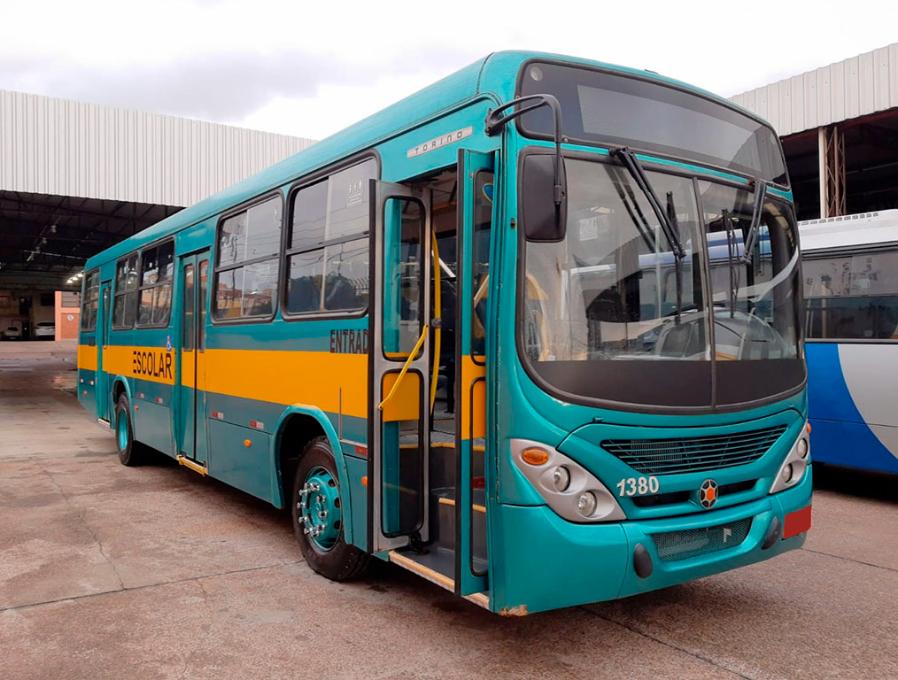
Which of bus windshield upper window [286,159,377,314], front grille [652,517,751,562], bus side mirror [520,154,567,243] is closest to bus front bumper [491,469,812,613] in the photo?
front grille [652,517,751,562]

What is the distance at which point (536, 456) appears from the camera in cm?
341

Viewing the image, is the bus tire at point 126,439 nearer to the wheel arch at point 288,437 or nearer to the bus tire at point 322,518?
the wheel arch at point 288,437

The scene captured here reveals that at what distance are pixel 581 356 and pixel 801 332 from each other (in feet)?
5.50

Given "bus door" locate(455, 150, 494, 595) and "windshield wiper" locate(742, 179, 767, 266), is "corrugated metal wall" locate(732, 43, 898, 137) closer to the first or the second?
"windshield wiper" locate(742, 179, 767, 266)

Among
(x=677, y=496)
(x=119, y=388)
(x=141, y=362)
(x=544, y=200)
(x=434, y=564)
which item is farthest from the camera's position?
(x=119, y=388)

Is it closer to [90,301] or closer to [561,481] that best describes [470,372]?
[561,481]

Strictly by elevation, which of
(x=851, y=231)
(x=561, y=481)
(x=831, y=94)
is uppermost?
(x=831, y=94)

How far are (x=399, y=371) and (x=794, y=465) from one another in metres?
2.21

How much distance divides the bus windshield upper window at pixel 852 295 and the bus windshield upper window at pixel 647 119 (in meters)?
3.42

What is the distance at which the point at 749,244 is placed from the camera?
4070 millimetres

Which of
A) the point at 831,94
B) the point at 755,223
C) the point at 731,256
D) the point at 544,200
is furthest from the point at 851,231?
the point at 831,94

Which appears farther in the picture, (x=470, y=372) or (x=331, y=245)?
(x=331, y=245)

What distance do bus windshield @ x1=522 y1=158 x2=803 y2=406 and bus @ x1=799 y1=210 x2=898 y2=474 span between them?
12.3 ft

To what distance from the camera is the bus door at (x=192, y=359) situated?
279 inches
